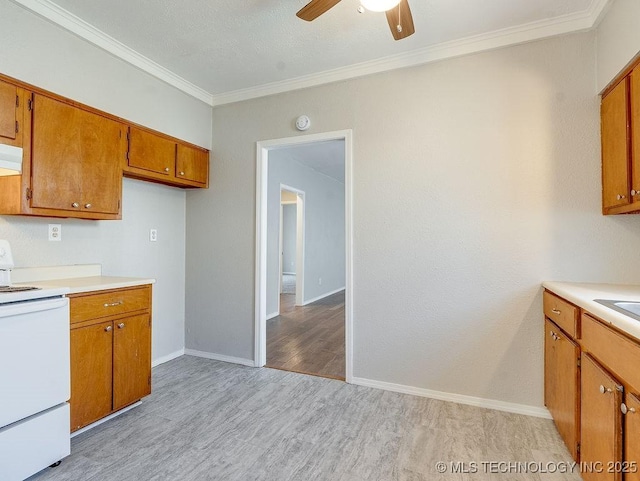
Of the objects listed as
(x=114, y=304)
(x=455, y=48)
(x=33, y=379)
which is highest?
(x=455, y=48)

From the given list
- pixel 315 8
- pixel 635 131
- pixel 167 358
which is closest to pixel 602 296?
pixel 635 131

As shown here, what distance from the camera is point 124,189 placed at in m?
2.78

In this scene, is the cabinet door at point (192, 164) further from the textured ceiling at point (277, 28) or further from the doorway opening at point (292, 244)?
the doorway opening at point (292, 244)

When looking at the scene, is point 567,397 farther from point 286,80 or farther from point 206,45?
point 206,45

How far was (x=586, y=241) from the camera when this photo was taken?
2.12 metres

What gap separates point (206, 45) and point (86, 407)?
2577 mm

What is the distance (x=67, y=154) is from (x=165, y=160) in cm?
81

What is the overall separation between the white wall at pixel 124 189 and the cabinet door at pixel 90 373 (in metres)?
0.67

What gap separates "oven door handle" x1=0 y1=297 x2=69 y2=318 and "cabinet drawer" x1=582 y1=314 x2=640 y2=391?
2.48 metres

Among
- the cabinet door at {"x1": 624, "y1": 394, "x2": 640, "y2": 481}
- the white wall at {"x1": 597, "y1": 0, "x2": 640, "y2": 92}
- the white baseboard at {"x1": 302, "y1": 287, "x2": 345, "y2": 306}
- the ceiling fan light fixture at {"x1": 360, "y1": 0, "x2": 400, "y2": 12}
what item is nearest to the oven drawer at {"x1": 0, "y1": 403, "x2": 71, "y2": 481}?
the cabinet door at {"x1": 624, "y1": 394, "x2": 640, "y2": 481}

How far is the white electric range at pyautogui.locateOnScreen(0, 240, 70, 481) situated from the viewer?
150 cm

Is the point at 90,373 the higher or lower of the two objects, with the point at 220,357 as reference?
higher

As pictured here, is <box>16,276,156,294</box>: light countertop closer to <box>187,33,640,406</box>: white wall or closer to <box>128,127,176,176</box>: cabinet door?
<box>128,127,176,176</box>: cabinet door

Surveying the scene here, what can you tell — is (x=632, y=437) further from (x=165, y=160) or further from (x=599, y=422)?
(x=165, y=160)
